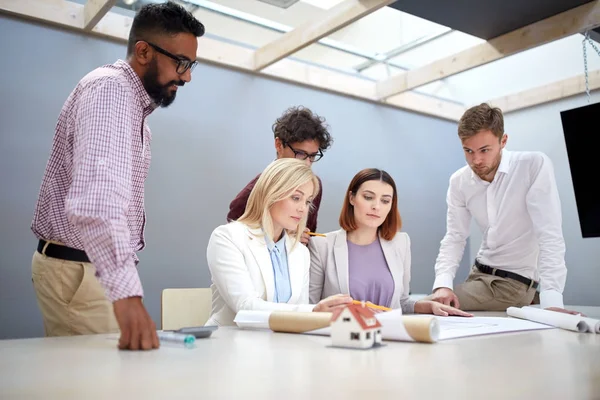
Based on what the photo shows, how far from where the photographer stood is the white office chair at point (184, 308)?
2473 mm

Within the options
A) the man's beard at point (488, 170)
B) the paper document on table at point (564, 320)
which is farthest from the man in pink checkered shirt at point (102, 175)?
the man's beard at point (488, 170)

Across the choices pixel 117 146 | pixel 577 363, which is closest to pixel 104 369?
pixel 117 146

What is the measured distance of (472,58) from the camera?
411 centimetres

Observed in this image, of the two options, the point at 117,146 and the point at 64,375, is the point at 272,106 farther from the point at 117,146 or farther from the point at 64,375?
the point at 64,375

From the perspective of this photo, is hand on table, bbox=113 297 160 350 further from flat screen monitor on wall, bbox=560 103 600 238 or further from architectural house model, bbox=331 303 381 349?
flat screen monitor on wall, bbox=560 103 600 238

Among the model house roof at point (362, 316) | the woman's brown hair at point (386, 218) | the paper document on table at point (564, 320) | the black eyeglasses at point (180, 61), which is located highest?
the black eyeglasses at point (180, 61)

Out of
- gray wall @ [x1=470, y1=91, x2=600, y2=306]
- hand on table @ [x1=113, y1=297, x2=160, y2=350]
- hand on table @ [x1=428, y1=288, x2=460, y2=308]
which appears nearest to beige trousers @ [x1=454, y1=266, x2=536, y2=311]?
hand on table @ [x1=428, y1=288, x2=460, y2=308]

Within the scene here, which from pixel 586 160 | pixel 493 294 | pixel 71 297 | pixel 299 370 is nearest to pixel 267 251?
pixel 71 297

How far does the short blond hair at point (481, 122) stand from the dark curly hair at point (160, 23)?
154cm

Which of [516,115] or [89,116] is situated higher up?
[516,115]

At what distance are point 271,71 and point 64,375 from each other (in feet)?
12.4

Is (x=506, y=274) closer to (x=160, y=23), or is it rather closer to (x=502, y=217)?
(x=502, y=217)

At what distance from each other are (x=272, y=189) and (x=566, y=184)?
3947mm

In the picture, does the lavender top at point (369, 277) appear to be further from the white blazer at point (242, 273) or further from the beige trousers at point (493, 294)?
the beige trousers at point (493, 294)
